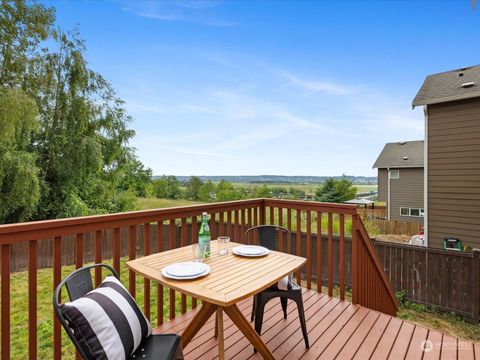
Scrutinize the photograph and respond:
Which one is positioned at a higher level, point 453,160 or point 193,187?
point 453,160

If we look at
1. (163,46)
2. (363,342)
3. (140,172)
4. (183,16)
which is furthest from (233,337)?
(140,172)

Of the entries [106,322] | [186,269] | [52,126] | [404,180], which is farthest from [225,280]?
[404,180]

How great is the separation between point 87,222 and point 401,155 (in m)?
17.9

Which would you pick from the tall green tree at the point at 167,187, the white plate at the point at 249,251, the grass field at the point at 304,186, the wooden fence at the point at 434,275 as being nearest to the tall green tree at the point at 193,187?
the tall green tree at the point at 167,187

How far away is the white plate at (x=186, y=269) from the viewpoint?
5.14ft

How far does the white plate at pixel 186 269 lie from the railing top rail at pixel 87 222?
0.67 meters

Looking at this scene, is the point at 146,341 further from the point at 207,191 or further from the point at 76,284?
the point at 207,191

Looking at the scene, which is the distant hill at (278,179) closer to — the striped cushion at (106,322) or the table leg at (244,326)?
the table leg at (244,326)

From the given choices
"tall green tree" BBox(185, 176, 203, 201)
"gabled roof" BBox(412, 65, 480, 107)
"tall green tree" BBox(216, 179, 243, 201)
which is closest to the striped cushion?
"gabled roof" BBox(412, 65, 480, 107)

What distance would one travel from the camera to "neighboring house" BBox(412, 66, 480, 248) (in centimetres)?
649

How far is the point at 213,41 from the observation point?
8570 millimetres

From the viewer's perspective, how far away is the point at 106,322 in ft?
4.02

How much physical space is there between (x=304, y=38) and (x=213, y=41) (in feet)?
9.62

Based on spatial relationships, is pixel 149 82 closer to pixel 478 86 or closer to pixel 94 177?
pixel 94 177
